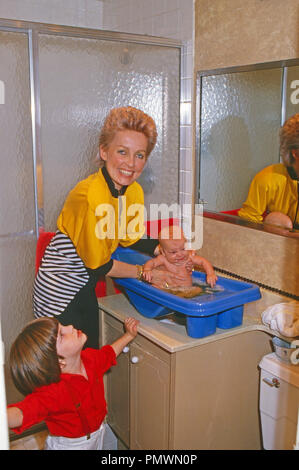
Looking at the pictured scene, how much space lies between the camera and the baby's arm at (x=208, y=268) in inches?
78.8

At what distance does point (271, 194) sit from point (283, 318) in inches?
20.2

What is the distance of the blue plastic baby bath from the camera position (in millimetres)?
1703

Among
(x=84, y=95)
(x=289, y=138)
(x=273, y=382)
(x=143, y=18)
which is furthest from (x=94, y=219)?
(x=143, y=18)

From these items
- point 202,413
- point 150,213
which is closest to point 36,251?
point 150,213

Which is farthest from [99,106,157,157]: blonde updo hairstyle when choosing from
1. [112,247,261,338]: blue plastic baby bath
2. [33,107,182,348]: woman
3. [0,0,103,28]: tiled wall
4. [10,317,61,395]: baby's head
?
[0,0,103,28]: tiled wall

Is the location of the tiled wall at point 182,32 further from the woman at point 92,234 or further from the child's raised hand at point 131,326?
the child's raised hand at point 131,326

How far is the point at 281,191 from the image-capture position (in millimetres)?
1874

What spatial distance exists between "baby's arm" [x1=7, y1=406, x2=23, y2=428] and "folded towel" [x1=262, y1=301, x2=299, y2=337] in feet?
3.25

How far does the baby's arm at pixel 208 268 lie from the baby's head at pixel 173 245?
0.19 ft

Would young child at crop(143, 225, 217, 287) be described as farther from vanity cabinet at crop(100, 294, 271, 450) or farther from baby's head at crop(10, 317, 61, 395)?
baby's head at crop(10, 317, 61, 395)

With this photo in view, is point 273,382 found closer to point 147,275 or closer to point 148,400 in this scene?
point 148,400

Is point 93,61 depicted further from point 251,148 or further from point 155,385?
point 155,385

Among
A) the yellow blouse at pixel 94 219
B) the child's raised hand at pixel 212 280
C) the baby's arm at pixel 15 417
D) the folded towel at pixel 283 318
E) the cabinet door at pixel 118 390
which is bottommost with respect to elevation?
the cabinet door at pixel 118 390

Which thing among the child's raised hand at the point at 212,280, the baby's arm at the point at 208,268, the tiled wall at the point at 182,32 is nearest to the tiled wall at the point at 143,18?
the tiled wall at the point at 182,32
